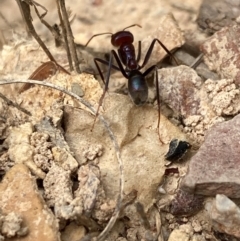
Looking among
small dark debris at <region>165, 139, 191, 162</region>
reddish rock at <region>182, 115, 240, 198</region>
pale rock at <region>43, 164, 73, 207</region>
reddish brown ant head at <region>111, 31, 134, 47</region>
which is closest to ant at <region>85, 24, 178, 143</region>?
reddish brown ant head at <region>111, 31, 134, 47</region>

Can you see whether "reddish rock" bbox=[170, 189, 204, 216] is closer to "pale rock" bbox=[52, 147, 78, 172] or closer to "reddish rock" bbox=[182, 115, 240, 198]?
"reddish rock" bbox=[182, 115, 240, 198]

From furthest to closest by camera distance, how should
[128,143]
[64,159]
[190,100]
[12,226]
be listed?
1. [190,100]
2. [128,143]
3. [64,159]
4. [12,226]

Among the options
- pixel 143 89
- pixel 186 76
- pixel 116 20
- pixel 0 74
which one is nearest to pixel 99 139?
pixel 143 89

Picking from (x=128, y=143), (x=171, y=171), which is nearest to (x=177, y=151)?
(x=171, y=171)

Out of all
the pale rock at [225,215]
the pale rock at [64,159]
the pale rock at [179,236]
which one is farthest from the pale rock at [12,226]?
the pale rock at [225,215]

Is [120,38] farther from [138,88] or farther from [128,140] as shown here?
[128,140]

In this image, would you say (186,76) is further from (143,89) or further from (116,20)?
(116,20)

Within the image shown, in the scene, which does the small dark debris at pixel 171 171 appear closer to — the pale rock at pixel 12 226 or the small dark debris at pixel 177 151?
the small dark debris at pixel 177 151
